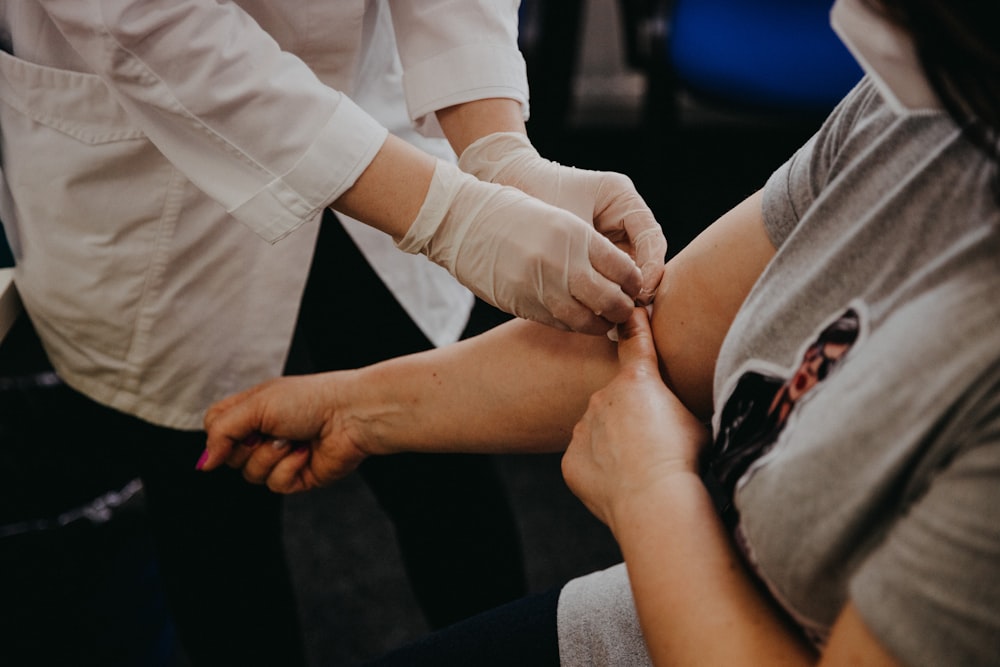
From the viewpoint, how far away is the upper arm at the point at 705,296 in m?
0.87

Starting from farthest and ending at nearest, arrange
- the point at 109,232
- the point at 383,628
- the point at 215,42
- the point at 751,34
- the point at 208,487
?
the point at 751,34 < the point at 383,628 < the point at 208,487 < the point at 109,232 < the point at 215,42

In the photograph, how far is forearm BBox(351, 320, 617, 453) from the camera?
3.12ft

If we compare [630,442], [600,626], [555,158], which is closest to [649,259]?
[630,442]

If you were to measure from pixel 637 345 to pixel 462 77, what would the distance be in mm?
400

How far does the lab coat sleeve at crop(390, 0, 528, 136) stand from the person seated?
0.32 m

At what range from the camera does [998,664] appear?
450 millimetres

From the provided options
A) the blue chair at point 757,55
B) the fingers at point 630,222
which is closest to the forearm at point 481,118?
the fingers at point 630,222

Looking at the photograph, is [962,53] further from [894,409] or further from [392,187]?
[392,187]

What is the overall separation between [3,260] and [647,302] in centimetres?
87

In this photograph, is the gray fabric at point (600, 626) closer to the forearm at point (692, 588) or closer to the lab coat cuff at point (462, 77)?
the forearm at point (692, 588)

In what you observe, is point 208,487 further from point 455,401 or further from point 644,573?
point 644,573

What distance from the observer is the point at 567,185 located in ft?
3.39

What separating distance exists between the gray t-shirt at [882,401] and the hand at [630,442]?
4 cm

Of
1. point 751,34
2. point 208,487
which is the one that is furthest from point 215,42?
point 751,34
